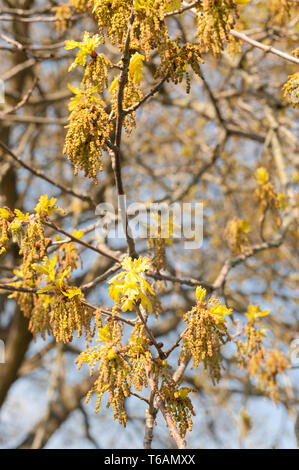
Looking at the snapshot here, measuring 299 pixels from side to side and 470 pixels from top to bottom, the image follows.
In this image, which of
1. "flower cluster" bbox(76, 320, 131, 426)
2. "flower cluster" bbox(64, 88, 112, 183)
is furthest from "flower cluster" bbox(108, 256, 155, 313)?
"flower cluster" bbox(64, 88, 112, 183)

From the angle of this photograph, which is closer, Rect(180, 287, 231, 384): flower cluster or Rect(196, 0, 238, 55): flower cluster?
Rect(196, 0, 238, 55): flower cluster

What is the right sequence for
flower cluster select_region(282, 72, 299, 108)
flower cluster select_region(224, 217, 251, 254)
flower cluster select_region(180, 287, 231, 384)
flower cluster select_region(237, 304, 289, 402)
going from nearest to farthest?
flower cluster select_region(180, 287, 231, 384) < flower cluster select_region(282, 72, 299, 108) < flower cluster select_region(237, 304, 289, 402) < flower cluster select_region(224, 217, 251, 254)

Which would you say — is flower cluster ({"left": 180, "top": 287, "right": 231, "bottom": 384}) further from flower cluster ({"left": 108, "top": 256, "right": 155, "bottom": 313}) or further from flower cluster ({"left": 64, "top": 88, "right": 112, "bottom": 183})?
flower cluster ({"left": 64, "top": 88, "right": 112, "bottom": 183})

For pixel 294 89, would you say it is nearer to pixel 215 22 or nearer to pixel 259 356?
pixel 215 22

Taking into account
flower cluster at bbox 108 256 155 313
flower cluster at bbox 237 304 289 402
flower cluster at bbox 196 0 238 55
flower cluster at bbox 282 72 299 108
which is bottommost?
flower cluster at bbox 237 304 289 402

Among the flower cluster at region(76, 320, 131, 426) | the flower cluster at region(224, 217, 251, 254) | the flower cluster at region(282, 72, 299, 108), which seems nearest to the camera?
the flower cluster at region(76, 320, 131, 426)

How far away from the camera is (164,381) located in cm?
172

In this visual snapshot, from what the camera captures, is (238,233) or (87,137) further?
(238,233)

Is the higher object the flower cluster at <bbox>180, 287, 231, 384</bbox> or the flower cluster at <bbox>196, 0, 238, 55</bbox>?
the flower cluster at <bbox>196, 0, 238, 55</bbox>

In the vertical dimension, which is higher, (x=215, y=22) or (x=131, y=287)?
(x=215, y=22)

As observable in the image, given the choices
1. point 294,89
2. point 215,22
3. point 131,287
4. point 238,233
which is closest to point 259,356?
point 238,233

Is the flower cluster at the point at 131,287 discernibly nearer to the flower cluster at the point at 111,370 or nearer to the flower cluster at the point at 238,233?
the flower cluster at the point at 111,370
